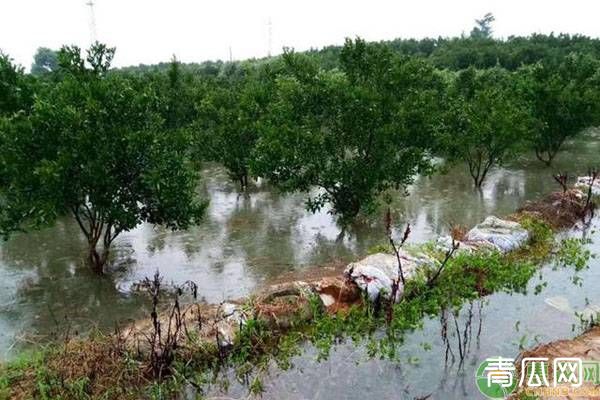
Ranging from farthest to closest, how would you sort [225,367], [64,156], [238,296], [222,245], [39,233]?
[39,233], [222,245], [238,296], [64,156], [225,367]

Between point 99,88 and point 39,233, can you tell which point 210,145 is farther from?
point 99,88

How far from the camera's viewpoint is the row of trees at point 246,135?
9.72 metres

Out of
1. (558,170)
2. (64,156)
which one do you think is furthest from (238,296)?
(558,170)

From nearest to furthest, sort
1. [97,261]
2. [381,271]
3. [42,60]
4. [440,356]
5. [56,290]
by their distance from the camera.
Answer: [440,356] → [381,271] → [56,290] → [97,261] → [42,60]

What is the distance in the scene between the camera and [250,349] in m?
8.04

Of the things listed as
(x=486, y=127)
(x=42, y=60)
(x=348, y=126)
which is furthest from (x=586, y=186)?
(x=42, y=60)

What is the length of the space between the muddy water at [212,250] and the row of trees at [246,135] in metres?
0.74

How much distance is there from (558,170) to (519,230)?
1003 centimetres

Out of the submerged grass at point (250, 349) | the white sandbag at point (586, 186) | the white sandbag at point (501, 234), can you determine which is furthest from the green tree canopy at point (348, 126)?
the white sandbag at point (586, 186)

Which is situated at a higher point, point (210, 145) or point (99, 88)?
point (99, 88)

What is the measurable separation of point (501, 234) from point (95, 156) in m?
8.71

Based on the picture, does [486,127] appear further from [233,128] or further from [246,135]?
[233,128]

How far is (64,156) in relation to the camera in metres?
9.41

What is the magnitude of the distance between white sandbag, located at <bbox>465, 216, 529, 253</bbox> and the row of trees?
2.34 metres
